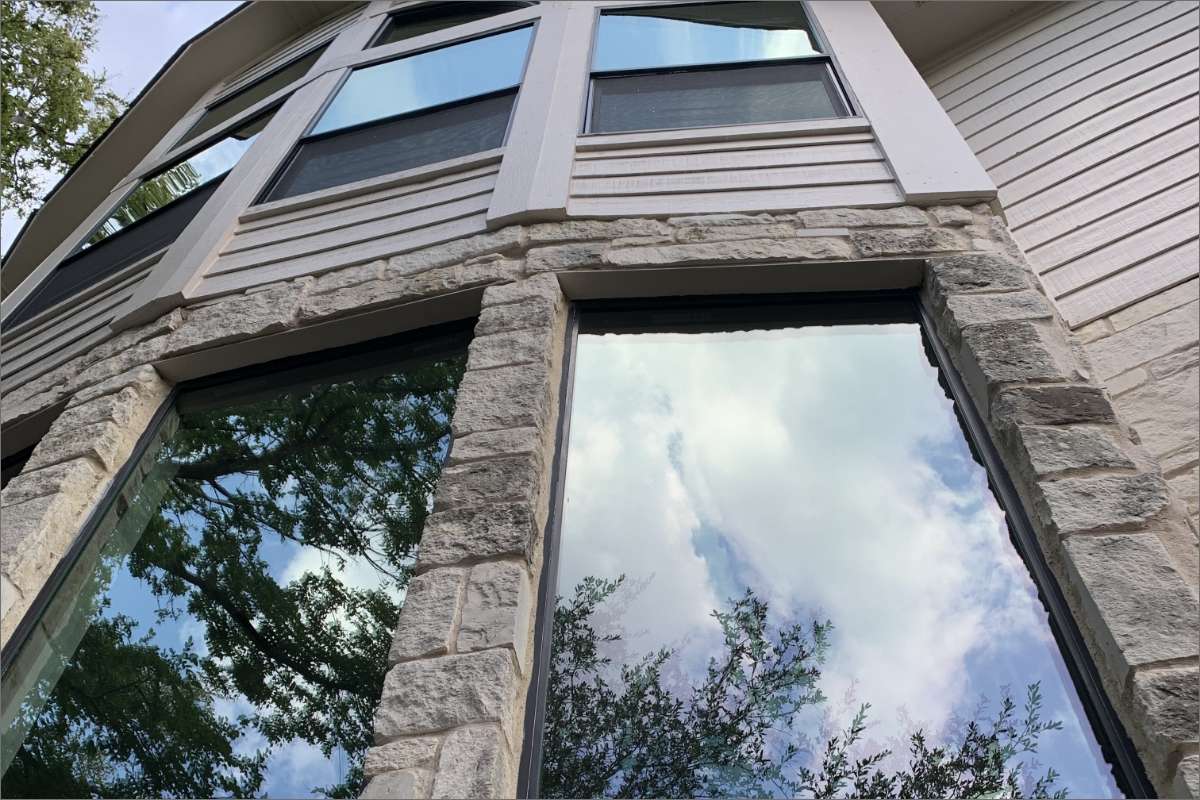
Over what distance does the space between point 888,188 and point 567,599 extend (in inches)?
82.4

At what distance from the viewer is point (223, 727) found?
111 inches

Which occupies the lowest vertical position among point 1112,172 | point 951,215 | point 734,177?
point 951,215

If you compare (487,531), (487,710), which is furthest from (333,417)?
(487,710)

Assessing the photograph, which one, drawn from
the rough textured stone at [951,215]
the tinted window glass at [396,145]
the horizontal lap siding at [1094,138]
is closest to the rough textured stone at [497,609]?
the rough textured stone at [951,215]

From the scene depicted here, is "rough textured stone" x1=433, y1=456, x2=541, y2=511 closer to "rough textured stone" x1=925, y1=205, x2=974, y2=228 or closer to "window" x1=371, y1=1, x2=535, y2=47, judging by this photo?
"rough textured stone" x1=925, y1=205, x2=974, y2=228

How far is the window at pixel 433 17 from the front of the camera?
6285 mm

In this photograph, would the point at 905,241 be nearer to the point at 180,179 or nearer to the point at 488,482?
the point at 488,482

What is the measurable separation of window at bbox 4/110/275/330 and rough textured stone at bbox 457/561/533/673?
338 centimetres

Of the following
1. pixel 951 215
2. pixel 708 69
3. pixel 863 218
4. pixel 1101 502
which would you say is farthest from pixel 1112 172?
pixel 1101 502

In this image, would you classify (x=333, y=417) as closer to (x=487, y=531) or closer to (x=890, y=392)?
(x=487, y=531)

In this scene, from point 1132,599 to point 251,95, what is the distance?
640 cm

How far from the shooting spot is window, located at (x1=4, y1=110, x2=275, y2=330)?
5398 mm

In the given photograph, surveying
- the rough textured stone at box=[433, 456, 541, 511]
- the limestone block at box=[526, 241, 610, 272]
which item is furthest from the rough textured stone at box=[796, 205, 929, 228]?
the rough textured stone at box=[433, 456, 541, 511]

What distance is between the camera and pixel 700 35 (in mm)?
5203
